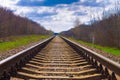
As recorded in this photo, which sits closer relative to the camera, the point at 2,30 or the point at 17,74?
the point at 17,74

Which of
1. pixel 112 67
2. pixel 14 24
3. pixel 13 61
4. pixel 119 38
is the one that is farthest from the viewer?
pixel 14 24

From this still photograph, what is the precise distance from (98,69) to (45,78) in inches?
73.2

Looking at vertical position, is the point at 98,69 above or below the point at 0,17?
below

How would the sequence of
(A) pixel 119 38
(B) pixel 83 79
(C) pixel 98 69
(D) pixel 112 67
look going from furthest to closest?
(A) pixel 119 38 < (C) pixel 98 69 < (B) pixel 83 79 < (D) pixel 112 67

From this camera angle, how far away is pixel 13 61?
7.46m

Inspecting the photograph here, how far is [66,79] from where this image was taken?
6801 mm

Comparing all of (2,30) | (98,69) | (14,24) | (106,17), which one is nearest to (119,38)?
(106,17)

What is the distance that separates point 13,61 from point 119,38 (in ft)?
101

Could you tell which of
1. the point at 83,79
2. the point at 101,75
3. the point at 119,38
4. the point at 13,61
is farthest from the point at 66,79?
the point at 119,38

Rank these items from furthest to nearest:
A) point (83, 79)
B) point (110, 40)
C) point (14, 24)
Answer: point (14, 24) < point (110, 40) < point (83, 79)

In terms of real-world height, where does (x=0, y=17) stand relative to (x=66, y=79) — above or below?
above

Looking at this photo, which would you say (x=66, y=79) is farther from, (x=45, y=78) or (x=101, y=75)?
(x=101, y=75)

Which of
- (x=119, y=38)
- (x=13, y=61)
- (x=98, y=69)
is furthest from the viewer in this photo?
(x=119, y=38)

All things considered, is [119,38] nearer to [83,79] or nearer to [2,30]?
[2,30]
